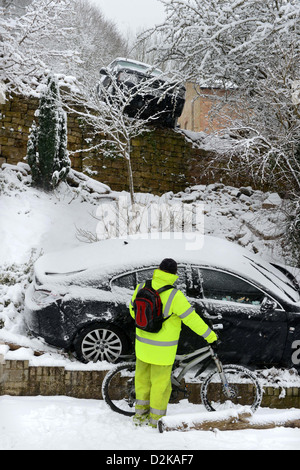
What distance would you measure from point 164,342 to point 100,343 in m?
1.24

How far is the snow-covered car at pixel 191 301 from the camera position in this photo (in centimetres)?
A: 496

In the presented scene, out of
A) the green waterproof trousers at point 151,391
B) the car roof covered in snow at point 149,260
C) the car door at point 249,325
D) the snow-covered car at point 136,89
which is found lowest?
the green waterproof trousers at point 151,391

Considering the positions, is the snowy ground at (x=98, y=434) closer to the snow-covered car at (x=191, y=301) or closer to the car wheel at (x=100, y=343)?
the car wheel at (x=100, y=343)

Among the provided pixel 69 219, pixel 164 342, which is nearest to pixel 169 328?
pixel 164 342

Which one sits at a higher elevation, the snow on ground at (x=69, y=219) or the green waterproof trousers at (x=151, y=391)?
the snow on ground at (x=69, y=219)

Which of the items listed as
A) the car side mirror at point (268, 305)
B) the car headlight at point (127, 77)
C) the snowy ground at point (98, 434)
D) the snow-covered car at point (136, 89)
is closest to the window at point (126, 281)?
the snowy ground at point (98, 434)

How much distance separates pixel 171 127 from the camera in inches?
498

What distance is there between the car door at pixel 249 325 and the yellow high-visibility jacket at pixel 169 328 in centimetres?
93

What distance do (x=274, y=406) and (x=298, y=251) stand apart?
126 inches

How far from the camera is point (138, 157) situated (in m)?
11.9

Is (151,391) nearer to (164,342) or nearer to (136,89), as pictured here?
(164,342)

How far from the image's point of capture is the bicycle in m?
4.40

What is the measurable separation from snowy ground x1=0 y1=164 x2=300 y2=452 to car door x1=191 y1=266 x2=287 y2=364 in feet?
0.97
